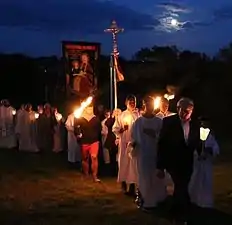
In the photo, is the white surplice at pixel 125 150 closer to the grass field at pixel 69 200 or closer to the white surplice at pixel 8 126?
the grass field at pixel 69 200

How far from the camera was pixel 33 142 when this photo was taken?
1056 inches

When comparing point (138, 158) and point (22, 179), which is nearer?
point (138, 158)

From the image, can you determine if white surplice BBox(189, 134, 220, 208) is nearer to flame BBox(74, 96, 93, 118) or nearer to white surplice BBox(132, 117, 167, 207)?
white surplice BBox(132, 117, 167, 207)

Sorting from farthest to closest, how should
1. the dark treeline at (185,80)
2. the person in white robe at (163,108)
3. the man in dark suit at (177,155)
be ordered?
the dark treeline at (185,80), the person in white robe at (163,108), the man in dark suit at (177,155)

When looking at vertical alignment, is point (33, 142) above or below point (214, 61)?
below

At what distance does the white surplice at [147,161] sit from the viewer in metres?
12.3

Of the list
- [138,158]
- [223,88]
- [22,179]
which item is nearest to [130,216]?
[138,158]

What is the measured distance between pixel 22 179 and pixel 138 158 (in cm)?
570

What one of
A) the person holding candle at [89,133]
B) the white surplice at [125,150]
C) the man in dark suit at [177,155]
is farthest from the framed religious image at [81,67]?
the man in dark suit at [177,155]

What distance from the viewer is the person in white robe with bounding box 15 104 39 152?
26812 mm

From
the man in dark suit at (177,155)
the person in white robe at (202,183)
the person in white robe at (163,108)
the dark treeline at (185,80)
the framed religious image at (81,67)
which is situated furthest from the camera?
the dark treeline at (185,80)

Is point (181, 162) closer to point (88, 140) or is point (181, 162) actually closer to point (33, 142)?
point (88, 140)

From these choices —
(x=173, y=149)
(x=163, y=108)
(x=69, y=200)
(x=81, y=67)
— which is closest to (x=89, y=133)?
(x=81, y=67)

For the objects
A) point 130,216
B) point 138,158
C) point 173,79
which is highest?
point 173,79
